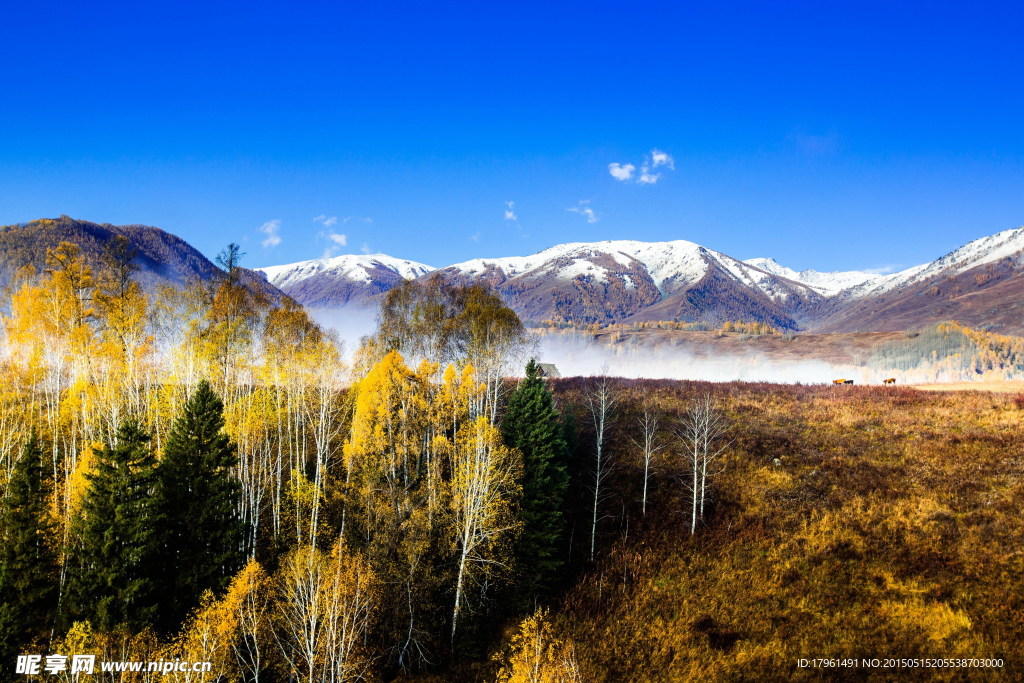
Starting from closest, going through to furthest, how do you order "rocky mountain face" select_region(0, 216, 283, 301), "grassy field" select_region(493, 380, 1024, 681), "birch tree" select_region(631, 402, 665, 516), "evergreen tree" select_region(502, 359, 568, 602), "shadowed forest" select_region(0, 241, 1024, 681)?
"shadowed forest" select_region(0, 241, 1024, 681)
"grassy field" select_region(493, 380, 1024, 681)
"evergreen tree" select_region(502, 359, 568, 602)
"birch tree" select_region(631, 402, 665, 516)
"rocky mountain face" select_region(0, 216, 283, 301)

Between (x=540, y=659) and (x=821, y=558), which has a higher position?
(x=821, y=558)

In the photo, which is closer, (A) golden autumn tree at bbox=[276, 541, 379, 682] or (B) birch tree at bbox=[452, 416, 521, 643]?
(A) golden autumn tree at bbox=[276, 541, 379, 682]

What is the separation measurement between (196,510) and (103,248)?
68.0 ft

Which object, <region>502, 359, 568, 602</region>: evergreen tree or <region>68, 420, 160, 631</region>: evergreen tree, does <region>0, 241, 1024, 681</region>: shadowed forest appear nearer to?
<region>68, 420, 160, 631</region>: evergreen tree

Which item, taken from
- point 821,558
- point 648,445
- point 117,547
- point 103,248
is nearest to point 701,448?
point 648,445

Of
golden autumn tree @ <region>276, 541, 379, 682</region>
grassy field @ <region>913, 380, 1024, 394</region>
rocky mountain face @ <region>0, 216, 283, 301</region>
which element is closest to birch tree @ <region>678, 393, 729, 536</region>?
golden autumn tree @ <region>276, 541, 379, 682</region>

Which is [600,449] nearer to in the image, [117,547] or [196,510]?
[196,510]

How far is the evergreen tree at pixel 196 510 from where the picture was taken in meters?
25.0

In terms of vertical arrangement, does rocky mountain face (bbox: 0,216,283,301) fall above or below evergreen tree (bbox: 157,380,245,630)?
above

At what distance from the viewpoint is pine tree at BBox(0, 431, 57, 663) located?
2162 cm

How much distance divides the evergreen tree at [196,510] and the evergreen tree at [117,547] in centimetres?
107

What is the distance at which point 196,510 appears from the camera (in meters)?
26.4

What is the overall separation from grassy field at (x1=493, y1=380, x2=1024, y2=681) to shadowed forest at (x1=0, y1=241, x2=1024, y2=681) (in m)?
0.16

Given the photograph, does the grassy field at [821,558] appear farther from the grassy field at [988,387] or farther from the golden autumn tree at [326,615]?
the golden autumn tree at [326,615]
